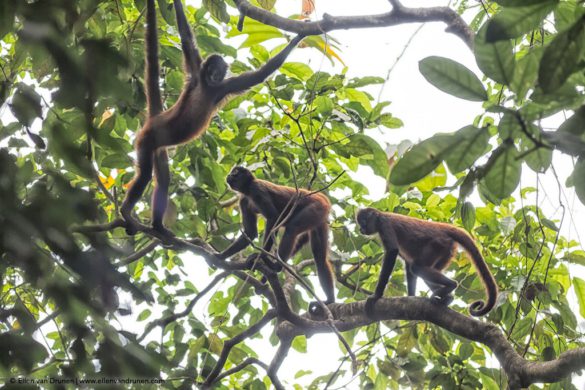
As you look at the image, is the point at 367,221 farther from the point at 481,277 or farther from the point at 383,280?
the point at 481,277

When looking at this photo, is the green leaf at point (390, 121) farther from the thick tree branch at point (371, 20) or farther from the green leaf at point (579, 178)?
the green leaf at point (579, 178)

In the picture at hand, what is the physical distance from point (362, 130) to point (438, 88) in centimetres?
355

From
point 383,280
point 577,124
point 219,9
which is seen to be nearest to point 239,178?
→ point 383,280

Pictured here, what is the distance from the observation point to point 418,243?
682 centimetres

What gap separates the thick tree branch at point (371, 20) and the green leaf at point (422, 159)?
9.28 ft

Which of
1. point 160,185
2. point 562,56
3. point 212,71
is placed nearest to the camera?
point 562,56

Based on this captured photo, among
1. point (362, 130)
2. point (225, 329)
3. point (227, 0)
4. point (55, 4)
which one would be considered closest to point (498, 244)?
point (362, 130)

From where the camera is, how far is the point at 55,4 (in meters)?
0.99

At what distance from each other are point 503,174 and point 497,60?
1.05ft

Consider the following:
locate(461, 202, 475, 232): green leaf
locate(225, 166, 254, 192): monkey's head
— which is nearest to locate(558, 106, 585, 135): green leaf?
locate(461, 202, 475, 232): green leaf

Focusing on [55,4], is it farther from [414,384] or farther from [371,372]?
[371,372]

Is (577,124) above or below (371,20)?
below

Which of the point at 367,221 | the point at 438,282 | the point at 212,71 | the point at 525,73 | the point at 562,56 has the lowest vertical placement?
the point at 562,56

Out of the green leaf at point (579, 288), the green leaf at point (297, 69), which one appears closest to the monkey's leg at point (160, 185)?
the green leaf at point (297, 69)
